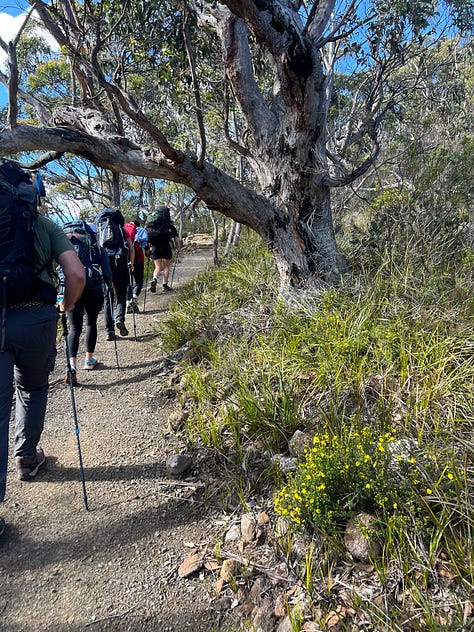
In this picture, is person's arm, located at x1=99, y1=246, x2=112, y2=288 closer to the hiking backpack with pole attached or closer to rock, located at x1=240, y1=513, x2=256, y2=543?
the hiking backpack with pole attached

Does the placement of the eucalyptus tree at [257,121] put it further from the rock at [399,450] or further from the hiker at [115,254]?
the rock at [399,450]

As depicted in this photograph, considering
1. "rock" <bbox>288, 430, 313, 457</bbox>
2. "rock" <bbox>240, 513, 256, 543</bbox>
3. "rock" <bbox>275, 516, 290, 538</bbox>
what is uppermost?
"rock" <bbox>288, 430, 313, 457</bbox>

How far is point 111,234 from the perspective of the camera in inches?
223

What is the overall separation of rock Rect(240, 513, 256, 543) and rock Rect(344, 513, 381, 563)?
602mm

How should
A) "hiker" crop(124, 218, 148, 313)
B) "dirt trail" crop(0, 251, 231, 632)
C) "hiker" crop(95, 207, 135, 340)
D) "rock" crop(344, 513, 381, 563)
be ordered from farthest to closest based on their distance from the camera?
"hiker" crop(124, 218, 148, 313), "hiker" crop(95, 207, 135, 340), "dirt trail" crop(0, 251, 231, 632), "rock" crop(344, 513, 381, 563)

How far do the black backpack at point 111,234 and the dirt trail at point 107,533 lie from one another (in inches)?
98.9

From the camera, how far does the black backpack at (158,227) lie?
794cm

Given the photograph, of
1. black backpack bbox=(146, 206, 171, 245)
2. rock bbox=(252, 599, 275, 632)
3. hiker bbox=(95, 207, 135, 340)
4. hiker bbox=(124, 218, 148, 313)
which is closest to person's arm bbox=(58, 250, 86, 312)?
rock bbox=(252, 599, 275, 632)

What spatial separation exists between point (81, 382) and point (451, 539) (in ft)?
13.1

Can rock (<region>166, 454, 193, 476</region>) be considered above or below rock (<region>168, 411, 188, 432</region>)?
below

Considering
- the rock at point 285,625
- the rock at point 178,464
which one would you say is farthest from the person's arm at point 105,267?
the rock at point 285,625

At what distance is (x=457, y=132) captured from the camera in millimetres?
6980

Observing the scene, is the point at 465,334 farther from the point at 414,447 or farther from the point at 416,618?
the point at 416,618

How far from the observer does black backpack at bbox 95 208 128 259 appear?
569 centimetres
